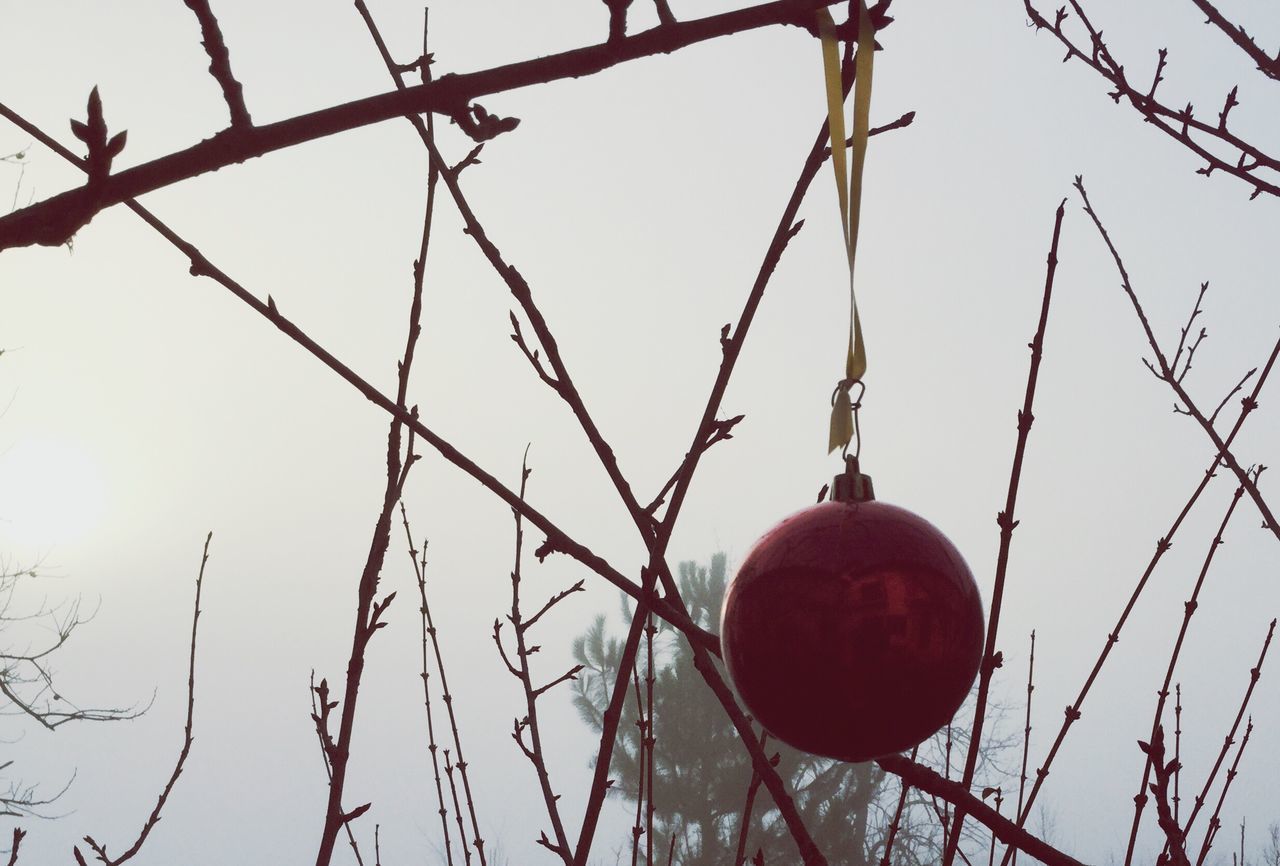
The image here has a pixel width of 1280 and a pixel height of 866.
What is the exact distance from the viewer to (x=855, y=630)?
0.84 m

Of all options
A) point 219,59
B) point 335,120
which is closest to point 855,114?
point 335,120

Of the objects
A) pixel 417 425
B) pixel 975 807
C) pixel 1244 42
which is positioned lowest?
pixel 975 807

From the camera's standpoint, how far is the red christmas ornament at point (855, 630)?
2.77 ft

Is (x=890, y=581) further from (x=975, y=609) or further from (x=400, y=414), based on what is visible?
(x=400, y=414)

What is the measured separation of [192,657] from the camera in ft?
5.93

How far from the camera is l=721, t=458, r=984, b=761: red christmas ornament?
0.84m

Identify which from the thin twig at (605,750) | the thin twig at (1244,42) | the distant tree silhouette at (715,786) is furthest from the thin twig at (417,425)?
the distant tree silhouette at (715,786)

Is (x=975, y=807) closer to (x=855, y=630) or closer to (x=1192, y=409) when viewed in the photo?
(x=855, y=630)

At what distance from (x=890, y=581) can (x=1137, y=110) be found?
6.20 feet

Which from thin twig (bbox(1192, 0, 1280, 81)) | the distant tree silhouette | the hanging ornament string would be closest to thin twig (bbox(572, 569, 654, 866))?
the hanging ornament string

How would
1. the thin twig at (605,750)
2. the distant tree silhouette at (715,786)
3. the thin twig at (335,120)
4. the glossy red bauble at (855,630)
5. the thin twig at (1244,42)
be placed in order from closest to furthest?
the thin twig at (335,120)
the glossy red bauble at (855,630)
the thin twig at (605,750)
the thin twig at (1244,42)
the distant tree silhouette at (715,786)

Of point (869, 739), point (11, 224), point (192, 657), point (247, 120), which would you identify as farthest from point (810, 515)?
point (192, 657)

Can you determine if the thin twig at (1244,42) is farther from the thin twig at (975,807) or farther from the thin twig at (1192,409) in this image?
the thin twig at (975,807)

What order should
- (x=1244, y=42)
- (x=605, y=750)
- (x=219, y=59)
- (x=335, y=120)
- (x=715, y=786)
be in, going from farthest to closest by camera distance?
(x=715, y=786) → (x=1244, y=42) → (x=605, y=750) → (x=219, y=59) → (x=335, y=120)
